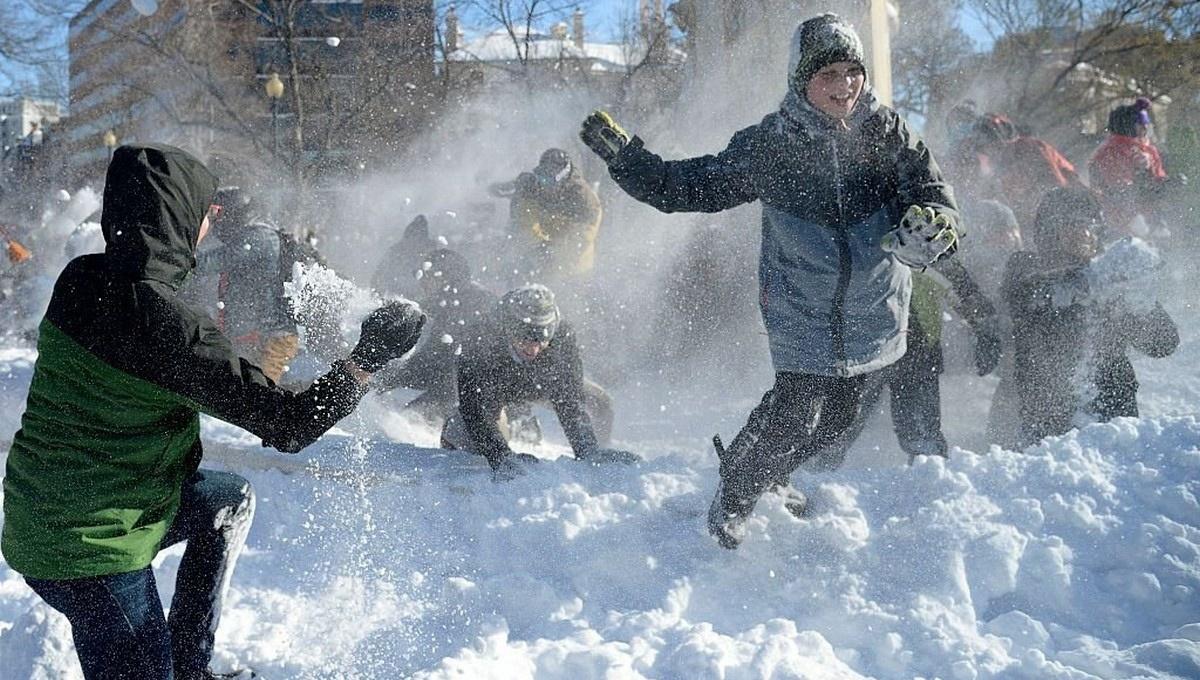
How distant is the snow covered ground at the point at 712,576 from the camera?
8.74 feet

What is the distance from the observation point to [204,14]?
1461 centimetres

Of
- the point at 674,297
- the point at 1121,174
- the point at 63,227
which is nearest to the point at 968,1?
the point at 1121,174

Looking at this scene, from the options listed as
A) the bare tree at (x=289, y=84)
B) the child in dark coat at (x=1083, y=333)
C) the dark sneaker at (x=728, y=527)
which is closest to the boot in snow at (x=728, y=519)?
the dark sneaker at (x=728, y=527)

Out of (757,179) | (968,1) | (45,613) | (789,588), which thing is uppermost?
(968,1)

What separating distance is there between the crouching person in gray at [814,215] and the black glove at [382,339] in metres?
1.27

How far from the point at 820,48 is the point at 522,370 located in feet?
7.48

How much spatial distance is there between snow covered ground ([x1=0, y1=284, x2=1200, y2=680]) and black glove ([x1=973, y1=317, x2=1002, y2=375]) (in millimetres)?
779

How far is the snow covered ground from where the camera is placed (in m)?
2.66

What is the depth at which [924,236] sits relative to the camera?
269cm

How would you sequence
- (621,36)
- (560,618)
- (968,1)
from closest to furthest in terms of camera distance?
(560,618)
(968,1)
(621,36)

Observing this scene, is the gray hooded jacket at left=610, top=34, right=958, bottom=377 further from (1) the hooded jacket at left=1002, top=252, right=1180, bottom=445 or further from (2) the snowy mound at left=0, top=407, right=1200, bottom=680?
(1) the hooded jacket at left=1002, top=252, right=1180, bottom=445

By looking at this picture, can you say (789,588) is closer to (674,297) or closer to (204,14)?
(674,297)

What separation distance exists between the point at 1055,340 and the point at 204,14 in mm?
13896

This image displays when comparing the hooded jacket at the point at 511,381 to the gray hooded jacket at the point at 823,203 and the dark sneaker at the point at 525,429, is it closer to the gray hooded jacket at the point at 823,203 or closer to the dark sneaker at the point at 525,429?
the dark sneaker at the point at 525,429
